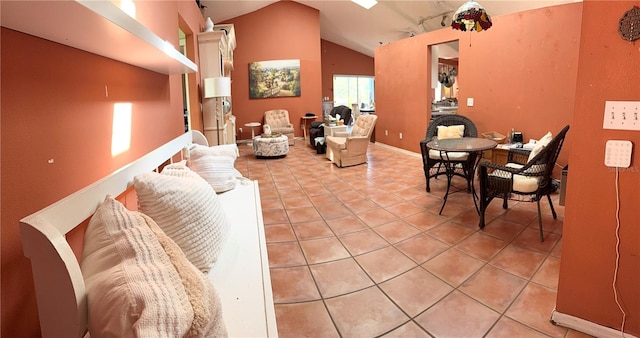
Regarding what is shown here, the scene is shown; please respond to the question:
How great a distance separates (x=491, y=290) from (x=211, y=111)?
504cm

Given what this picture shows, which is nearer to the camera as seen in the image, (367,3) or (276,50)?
(367,3)

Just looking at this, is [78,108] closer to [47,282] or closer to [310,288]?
[47,282]

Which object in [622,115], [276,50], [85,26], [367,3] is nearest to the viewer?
[85,26]

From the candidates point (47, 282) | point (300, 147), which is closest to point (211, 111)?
point (300, 147)

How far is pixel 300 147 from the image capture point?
862cm

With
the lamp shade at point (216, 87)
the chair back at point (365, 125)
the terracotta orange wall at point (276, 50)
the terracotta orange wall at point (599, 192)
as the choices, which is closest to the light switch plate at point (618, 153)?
the terracotta orange wall at point (599, 192)

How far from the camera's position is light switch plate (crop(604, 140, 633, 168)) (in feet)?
5.02

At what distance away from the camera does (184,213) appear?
134 centimetres

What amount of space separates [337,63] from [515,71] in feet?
30.2

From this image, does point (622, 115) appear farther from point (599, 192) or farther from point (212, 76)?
point (212, 76)

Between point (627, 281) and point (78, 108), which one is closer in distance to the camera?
point (78, 108)

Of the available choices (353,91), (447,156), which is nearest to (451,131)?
(447,156)

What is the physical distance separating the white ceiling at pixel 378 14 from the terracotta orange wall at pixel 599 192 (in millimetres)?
3900

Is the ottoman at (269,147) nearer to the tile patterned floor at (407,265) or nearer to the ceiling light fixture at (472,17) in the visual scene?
the tile patterned floor at (407,265)
